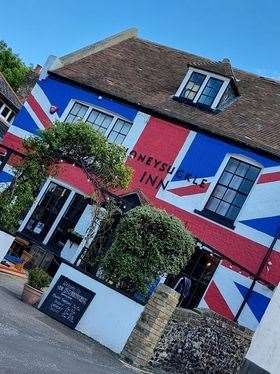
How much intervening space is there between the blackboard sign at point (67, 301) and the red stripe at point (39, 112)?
34.7 ft

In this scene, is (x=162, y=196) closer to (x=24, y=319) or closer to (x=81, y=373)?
(x=24, y=319)

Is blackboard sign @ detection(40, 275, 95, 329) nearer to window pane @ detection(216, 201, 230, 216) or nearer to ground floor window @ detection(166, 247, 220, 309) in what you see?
ground floor window @ detection(166, 247, 220, 309)

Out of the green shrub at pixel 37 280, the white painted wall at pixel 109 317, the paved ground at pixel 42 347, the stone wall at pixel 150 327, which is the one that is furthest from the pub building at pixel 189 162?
the paved ground at pixel 42 347

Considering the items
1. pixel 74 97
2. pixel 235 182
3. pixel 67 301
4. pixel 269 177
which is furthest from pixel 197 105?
pixel 67 301

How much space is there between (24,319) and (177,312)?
3826 millimetres

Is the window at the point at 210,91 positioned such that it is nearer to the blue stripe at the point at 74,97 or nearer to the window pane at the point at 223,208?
the blue stripe at the point at 74,97

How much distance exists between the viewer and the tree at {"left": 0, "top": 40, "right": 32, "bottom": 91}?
49125mm

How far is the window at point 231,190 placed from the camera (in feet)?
55.4

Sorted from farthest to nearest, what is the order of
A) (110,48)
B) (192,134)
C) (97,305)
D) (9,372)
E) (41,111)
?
(110,48) → (41,111) → (192,134) → (97,305) → (9,372)

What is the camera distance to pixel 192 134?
18188 mm

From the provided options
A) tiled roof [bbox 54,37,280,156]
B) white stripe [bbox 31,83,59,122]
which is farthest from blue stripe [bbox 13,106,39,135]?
tiled roof [bbox 54,37,280,156]

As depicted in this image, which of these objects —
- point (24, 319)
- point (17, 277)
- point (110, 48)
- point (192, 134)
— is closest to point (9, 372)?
point (24, 319)

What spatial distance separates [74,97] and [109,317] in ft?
39.9

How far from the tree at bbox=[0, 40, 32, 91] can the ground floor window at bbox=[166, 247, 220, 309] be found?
37284 millimetres
